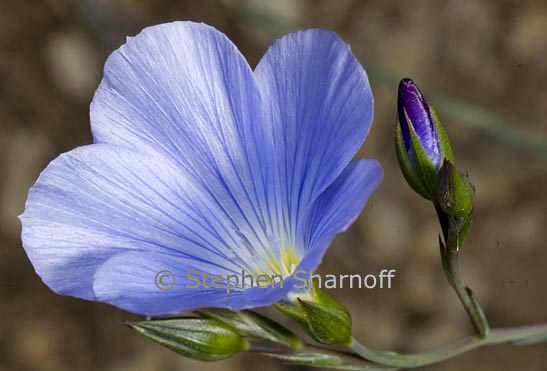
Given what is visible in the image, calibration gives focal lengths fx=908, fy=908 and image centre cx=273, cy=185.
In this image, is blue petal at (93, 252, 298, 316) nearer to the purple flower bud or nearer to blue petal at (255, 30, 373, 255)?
blue petal at (255, 30, 373, 255)

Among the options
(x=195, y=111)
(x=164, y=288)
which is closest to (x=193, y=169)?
(x=195, y=111)

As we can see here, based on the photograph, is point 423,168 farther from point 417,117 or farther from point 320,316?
point 320,316

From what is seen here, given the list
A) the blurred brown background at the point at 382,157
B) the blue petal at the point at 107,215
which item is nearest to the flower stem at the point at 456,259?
the blue petal at the point at 107,215

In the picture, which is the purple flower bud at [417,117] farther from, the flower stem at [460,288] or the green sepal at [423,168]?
the flower stem at [460,288]

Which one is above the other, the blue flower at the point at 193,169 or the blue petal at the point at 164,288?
the blue flower at the point at 193,169

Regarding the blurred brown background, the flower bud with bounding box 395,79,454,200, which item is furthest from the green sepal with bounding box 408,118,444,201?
the blurred brown background

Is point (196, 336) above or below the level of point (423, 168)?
below
